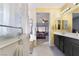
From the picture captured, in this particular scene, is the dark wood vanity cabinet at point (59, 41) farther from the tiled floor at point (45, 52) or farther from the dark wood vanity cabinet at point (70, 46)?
the tiled floor at point (45, 52)

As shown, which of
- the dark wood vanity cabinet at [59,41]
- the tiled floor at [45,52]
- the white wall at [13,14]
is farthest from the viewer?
the dark wood vanity cabinet at [59,41]

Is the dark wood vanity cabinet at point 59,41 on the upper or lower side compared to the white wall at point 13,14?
lower

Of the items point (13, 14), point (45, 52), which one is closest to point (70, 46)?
point (45, 52)

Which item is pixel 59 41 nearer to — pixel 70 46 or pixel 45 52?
pixel 70 46

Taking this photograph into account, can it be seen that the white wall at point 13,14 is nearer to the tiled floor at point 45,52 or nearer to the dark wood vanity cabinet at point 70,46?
the tiled floor at point 45,52

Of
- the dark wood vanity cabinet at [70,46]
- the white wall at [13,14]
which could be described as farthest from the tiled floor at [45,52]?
the white wall at [13,14]

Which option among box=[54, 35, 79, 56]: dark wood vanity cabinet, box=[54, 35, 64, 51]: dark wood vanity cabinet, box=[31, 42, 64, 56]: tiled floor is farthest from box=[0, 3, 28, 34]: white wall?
box=[54, 35, 64, 51]: dark wood vanity cabinet

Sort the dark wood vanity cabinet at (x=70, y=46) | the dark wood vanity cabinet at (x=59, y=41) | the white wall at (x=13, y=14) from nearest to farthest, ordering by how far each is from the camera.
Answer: the white wall at (x=13, y=14), the dark wood vanity cabinet at (x=70, y=46), the dark wood vanity cabinet at (x=59, y=41)

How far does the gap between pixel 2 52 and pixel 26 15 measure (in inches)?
27.3

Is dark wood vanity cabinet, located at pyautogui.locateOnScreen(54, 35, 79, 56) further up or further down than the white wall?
further down

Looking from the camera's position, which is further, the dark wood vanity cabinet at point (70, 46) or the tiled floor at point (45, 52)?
the dark wood vanity cabinet at point (70, 46)

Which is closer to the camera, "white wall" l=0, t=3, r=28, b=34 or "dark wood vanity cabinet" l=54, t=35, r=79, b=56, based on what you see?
"white wall" l=0, t=3, r=28, b=34

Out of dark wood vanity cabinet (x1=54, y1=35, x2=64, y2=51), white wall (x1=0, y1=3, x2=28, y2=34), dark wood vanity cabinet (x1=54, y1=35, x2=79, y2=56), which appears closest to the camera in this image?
white wall (x1=0, y1=3, x2=28, y2=34)

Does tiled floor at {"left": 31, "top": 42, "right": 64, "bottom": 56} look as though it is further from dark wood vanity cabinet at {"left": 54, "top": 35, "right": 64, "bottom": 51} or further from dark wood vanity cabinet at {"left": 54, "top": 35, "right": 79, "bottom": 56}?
dark wood vanity cabinet at {"left": 54, "top": 35, "right": 64, "bottom": 51}
